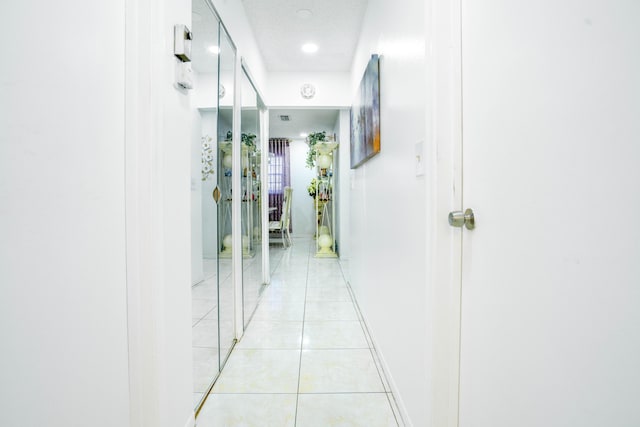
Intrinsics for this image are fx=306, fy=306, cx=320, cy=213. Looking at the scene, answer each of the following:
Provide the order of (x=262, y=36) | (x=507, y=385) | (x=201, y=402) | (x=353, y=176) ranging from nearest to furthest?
1. (x=507, y=385)
2. (x=201, y=402)
3. (x=262, y=36)
4. (x=353, y=176)

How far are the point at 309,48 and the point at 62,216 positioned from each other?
332 centimetres

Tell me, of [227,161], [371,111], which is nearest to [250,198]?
[227,161]

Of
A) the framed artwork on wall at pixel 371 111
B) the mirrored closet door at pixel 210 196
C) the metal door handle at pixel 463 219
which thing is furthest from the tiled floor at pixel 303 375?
the framed artwork on wall at pixel 371 111

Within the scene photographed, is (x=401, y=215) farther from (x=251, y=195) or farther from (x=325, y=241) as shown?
(x=325, y=241)

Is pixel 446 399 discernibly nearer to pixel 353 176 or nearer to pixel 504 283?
pixel 504 283

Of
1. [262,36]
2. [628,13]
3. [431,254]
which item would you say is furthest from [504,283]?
[262,36]

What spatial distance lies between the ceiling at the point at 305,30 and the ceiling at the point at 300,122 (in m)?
1.45

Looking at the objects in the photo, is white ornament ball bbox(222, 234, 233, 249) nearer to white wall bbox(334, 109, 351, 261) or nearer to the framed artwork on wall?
the framed artwork on wall

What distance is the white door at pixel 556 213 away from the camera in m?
0.45

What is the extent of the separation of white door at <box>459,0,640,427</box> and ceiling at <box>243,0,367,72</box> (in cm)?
225

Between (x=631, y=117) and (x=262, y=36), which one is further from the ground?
(x=262, y=36)

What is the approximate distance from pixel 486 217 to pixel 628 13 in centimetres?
46

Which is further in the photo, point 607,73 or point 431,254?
point 431,254

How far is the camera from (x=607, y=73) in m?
0.47
